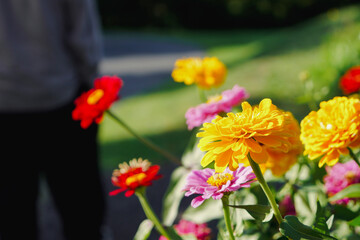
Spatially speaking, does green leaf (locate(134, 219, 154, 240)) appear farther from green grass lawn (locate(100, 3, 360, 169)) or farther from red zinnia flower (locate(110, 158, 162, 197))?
green grass lawn (locate(100, 3, 360, 169))

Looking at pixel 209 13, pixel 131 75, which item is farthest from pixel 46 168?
pixel 209 13

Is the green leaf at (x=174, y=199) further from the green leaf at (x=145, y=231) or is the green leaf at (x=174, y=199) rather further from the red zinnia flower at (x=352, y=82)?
the red zinnia flower at (x=352, y=82)

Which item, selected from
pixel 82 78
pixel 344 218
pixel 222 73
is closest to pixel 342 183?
pixel 344 218

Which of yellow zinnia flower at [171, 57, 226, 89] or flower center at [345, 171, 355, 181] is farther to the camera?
yellow zinnia flower at [171, 57, 226, 89]

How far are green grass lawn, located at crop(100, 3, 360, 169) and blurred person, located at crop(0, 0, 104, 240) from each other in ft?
4.88

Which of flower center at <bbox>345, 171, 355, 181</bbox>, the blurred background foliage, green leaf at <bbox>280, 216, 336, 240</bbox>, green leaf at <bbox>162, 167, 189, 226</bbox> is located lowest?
the blurred background foliage

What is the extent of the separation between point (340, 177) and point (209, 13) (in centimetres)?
1159

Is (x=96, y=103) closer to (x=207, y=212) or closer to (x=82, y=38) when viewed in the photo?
(x=207, y=212)

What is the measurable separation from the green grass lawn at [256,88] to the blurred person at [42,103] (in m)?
1.49

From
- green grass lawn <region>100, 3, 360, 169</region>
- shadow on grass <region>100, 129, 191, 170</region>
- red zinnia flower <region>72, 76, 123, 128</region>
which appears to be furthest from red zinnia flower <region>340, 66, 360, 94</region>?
shadow on grass <region>100, 129, 191, 170</region>

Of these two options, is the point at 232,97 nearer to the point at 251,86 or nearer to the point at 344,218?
the point at 344,218

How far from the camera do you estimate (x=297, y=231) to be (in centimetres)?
62

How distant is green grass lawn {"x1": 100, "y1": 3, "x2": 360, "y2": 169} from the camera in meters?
3.42

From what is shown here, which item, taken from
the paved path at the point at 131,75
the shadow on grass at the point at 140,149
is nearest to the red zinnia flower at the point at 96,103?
the paved path at the point at 131,75
